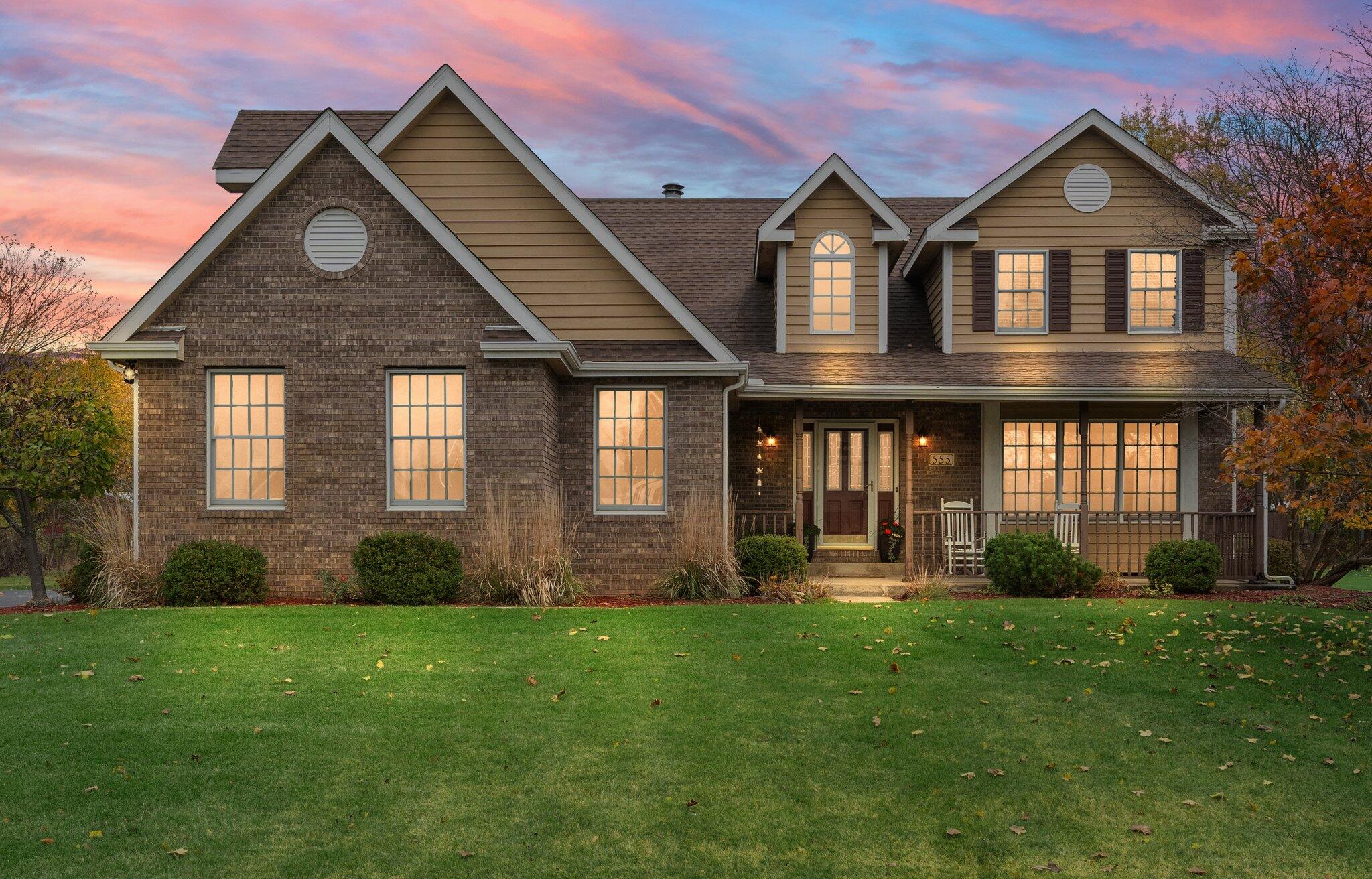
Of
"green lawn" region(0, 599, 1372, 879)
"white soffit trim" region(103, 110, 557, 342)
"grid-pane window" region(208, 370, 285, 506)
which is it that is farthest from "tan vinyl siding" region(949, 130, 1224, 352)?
"grid-pane window" region(208, 370, 285, 506)

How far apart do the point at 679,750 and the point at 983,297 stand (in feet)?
43.1

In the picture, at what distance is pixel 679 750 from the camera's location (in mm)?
7543

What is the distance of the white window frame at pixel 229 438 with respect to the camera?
15008 mm

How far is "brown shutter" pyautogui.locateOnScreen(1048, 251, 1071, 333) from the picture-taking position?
1866 centimetres

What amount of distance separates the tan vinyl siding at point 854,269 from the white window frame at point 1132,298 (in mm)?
4150

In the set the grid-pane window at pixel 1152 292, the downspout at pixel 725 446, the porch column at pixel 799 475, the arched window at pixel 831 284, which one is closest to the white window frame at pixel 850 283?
the arched window at pixel 831 284

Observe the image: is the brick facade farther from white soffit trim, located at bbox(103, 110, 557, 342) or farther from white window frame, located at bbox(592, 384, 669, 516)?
white window frame, located at bbox(592, 384, 669, 516)

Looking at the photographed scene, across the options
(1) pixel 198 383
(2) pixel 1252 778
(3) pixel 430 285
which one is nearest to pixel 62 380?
(1) pixel 198 383

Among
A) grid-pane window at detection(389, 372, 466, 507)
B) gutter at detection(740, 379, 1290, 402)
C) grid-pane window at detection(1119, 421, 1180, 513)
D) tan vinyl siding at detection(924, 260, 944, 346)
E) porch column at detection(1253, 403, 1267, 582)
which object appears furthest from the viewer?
tan vinyl siding at detection(924, 260, 944, 346)

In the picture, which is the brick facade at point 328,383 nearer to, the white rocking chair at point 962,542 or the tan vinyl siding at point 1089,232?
the white rocking chair at point 962,542

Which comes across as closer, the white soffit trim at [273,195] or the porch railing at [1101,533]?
the white soffit trim at [273,195]

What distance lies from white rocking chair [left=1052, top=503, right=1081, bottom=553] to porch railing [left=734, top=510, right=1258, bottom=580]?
22 millimetres

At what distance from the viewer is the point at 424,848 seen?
589 cm

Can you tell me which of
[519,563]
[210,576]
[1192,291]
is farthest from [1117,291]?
[210,576]
